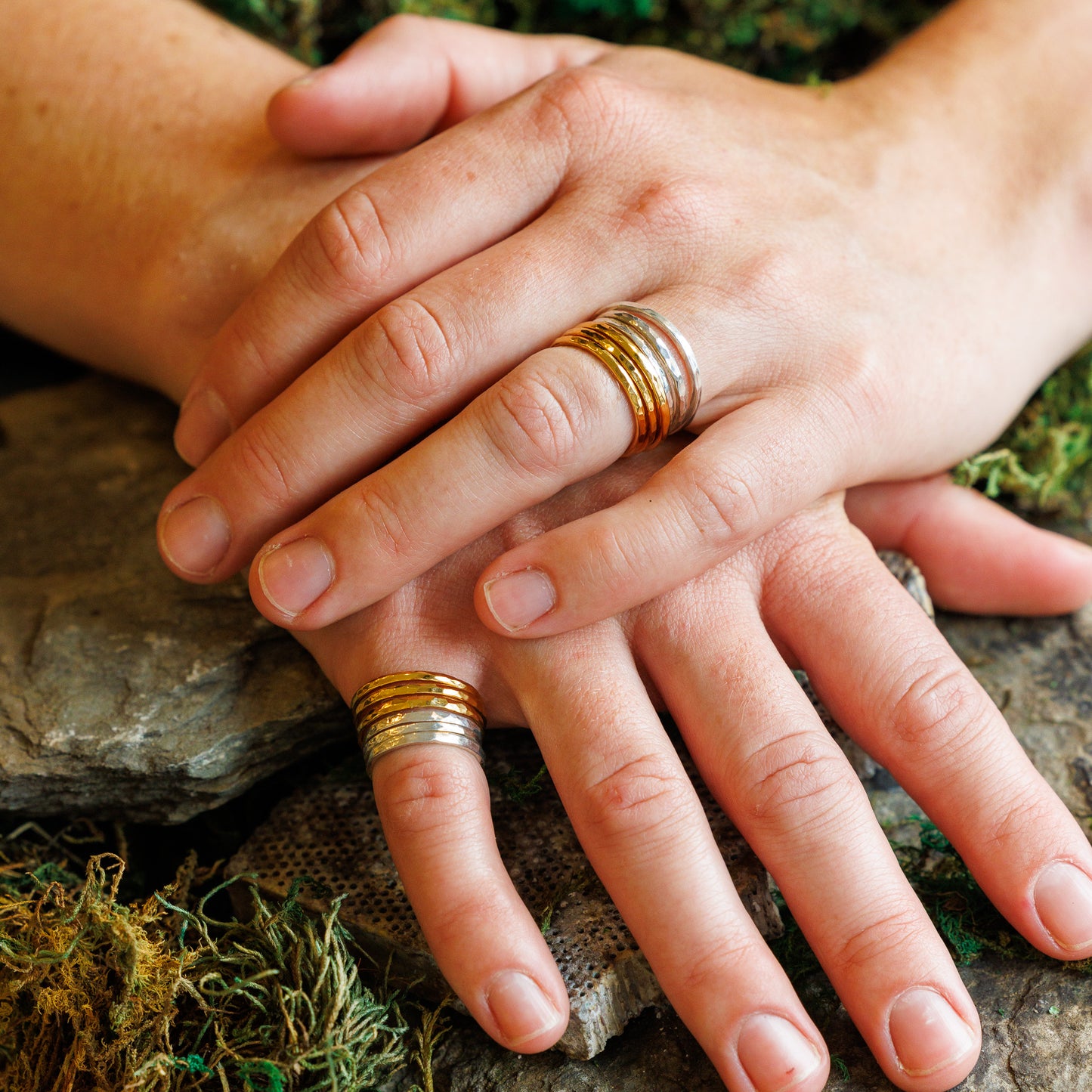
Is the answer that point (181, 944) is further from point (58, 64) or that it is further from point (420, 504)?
point (58, 64)

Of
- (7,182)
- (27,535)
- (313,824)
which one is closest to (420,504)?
(313,824)

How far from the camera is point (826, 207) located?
1.35 metres

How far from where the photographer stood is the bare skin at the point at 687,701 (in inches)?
38.2

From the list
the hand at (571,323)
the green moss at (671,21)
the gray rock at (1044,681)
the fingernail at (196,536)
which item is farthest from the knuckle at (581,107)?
the gray rock at (1044,681)

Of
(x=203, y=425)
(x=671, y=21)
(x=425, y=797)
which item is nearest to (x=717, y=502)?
(x=425, y=797)

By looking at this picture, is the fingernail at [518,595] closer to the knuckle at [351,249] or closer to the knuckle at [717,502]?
the knuckle at [717,502]

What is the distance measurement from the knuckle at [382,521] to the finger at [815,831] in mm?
313

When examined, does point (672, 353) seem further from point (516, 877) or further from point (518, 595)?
point (516, 877)

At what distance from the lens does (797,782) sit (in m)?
1.05

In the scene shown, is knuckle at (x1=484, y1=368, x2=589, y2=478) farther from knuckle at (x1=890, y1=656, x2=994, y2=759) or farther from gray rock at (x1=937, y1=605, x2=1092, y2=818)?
gray rock at (x1=937, y1=605, x2=1092, y2=818)

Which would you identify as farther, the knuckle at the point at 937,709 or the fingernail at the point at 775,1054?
the knuckle at the point at 937,709

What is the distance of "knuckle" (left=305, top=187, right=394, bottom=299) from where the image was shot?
118cm

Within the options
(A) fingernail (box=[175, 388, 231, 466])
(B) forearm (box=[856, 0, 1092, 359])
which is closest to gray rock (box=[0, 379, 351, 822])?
(A) fingernail (box=[175, 388, 231, 466])

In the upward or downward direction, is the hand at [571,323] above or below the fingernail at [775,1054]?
above
